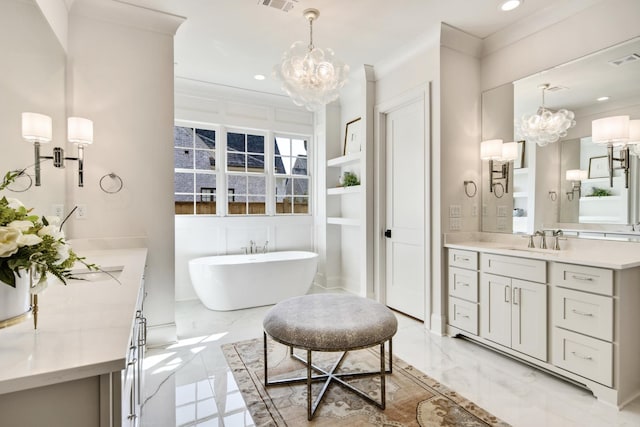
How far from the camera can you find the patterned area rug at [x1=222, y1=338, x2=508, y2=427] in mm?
1836

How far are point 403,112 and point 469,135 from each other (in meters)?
0.75

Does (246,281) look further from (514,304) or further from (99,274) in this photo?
(514,304)

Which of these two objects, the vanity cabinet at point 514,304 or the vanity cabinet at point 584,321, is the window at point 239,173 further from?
the vanity cabinet at point 584,321

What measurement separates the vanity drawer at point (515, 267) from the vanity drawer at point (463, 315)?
37cm

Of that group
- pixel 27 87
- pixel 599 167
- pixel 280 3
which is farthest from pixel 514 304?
pixel 27 87

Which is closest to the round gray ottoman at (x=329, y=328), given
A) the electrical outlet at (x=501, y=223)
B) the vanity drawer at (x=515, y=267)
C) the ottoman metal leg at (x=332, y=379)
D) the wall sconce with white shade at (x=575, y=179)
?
the ottoman metal leg at (x=332, y=379)

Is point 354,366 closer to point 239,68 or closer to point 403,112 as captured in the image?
point 403,112

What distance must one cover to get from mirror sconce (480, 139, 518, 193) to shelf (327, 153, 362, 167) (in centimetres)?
143

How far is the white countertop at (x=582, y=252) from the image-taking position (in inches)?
79.7

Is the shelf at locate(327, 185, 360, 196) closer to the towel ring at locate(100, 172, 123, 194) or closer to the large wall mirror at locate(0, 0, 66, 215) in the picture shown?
the towel ring at locate(100, 172, 123, 194)

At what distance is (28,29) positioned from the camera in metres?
1.99

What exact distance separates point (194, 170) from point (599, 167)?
170 inches

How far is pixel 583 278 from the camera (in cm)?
211

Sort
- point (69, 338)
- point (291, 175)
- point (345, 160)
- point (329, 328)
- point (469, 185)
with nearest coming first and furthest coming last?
point (69, 338)
point (329, 328)
point (469, 185)
point (345, 160)
point (291, 175)
